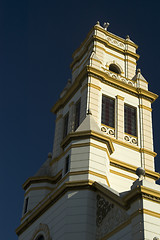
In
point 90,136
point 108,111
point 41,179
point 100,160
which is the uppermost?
point 108,111

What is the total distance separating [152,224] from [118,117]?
49.5 feet

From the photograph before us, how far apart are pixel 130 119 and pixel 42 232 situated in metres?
12.0

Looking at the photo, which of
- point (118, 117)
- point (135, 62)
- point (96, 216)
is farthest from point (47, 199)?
point (135, 62)

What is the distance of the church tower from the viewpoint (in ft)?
56.6

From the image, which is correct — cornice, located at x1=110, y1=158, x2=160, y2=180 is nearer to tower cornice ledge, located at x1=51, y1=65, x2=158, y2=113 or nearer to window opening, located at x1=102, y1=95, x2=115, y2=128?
window opening, located at x1=102, y1=95, x2=115, y2=128

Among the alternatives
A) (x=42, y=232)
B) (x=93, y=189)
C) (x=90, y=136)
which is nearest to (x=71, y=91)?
(x=90, y=136)

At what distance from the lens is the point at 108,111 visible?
1201 inches

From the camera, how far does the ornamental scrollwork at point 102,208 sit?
18875 millimetres

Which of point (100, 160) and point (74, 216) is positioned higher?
point (100, 160)

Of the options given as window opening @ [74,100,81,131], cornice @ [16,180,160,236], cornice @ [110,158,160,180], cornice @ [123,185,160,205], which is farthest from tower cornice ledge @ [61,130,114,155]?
cornice @ [123,185,160,205]

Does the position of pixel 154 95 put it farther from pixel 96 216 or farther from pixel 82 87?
pixel 96 216

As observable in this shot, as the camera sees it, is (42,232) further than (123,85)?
No

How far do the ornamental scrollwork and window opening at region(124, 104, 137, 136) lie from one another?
1112 cm

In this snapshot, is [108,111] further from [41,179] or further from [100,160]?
[100,160]
